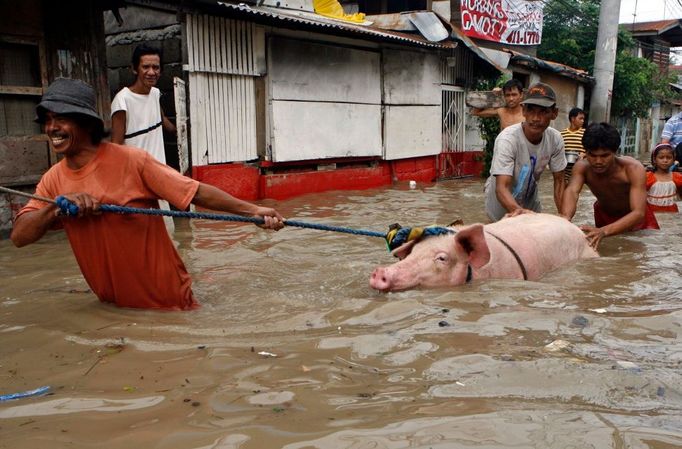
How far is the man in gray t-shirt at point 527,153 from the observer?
5.42m

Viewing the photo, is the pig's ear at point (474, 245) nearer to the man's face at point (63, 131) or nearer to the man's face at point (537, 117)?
the man's face at point (537, 117)

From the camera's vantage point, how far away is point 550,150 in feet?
19.1

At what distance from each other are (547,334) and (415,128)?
1115cm

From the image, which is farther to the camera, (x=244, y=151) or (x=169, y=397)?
(x=244, y=151)

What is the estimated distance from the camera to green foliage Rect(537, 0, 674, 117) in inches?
861

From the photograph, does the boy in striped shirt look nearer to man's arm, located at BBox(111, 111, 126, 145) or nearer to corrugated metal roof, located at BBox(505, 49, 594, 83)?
man's arm, located at BBox(111, 111, 126, 145)

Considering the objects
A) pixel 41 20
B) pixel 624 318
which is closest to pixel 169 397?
pixel 624 318

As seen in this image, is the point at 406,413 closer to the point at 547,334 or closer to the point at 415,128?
the point at 547,334

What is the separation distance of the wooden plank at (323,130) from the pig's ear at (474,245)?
644cm

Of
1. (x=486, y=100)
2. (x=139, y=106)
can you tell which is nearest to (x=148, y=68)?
(x=139, y=106)

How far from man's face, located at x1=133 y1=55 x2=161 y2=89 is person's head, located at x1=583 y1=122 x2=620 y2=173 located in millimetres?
3859

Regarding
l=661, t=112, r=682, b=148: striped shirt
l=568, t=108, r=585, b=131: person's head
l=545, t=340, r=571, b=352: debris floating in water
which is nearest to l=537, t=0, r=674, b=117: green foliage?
l=568, t=108, r=585, b=131: person's head

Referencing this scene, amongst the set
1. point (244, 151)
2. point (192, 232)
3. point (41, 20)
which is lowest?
point (192, 232)

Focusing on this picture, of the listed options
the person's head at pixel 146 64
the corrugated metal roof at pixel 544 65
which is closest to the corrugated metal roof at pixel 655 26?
the corrugated metal roof at pixel 544 65
